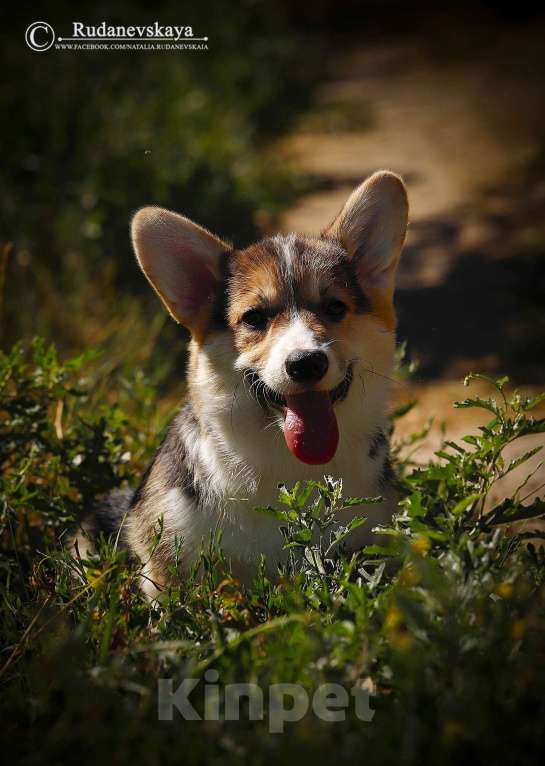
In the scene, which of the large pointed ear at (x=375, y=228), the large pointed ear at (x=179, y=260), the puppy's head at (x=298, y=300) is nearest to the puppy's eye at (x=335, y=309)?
the puppy's head at (x=298, y=300)

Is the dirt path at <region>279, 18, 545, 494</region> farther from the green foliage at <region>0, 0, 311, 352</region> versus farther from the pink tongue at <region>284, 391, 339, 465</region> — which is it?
the pink tongue at <region>284, 391, 339, 465</region>

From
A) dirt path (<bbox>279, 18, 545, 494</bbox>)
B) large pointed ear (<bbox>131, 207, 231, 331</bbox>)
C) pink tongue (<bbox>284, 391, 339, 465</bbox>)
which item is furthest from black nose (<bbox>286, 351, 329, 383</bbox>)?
dirt path (<bbox>279, 18, 545, 494</bbox>)

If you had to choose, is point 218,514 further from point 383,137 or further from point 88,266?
point 383,137

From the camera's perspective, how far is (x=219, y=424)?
11.4 feet

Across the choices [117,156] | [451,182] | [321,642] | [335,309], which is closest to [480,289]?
[451,182]

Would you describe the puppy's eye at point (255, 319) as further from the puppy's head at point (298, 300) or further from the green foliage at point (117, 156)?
the green foliage at point (117, 156)

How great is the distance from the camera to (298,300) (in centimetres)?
346

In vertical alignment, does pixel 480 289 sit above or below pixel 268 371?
above

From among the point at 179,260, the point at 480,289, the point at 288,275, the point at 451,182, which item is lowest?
the point at 288,275

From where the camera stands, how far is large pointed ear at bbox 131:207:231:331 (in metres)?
3.54

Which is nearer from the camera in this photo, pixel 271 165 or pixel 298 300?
pixel 298 300

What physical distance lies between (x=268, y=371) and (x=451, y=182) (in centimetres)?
659

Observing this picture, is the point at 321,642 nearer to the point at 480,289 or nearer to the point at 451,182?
the point at 480,289

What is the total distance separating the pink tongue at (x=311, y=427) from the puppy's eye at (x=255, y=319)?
1.22 ft
